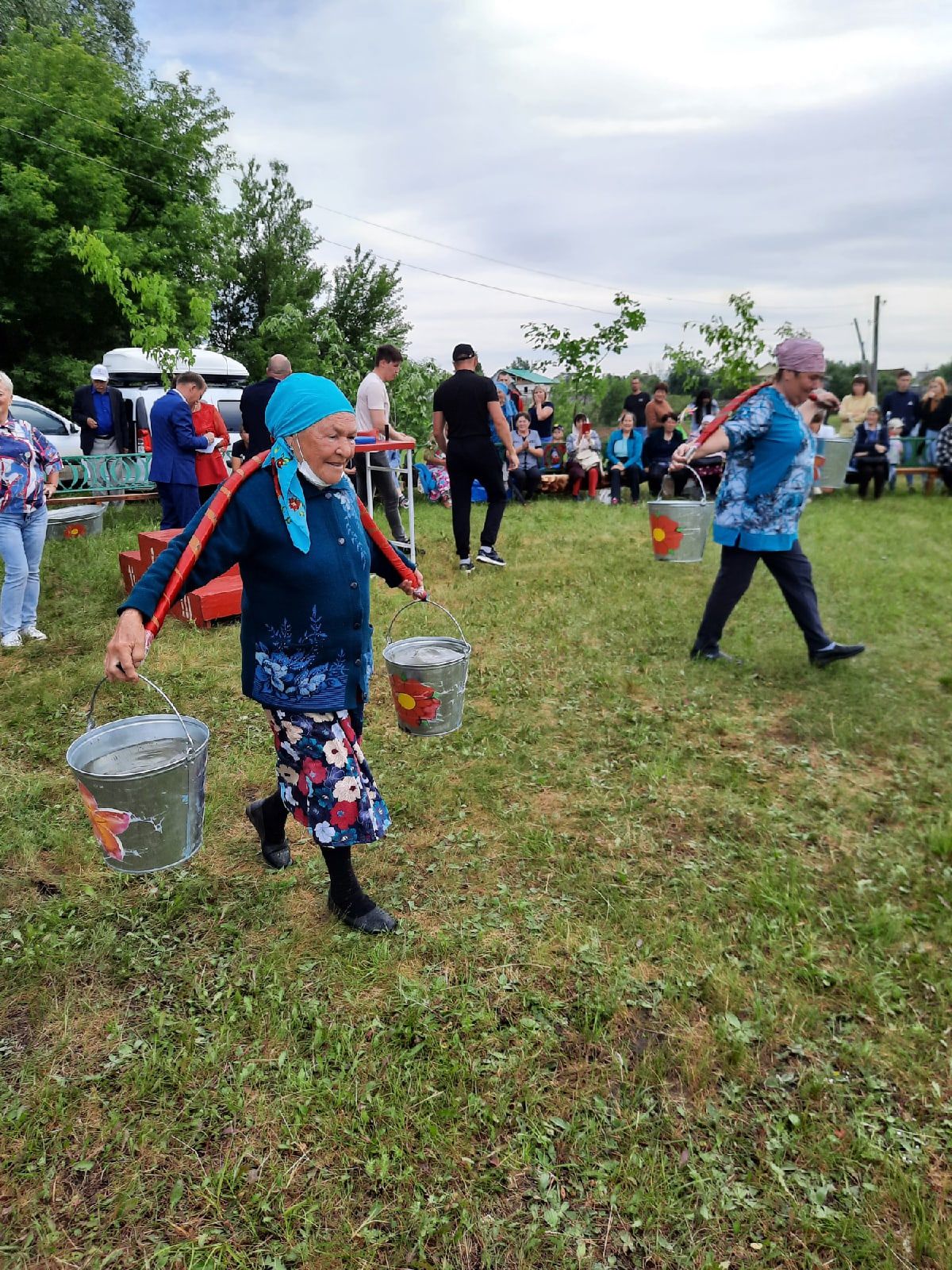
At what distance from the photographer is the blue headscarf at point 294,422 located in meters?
2.33

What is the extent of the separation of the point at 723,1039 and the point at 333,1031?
3.80 ft

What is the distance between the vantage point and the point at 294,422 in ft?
7.65

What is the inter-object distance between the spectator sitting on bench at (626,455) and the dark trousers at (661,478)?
222mm

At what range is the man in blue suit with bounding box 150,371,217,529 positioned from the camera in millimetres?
7375

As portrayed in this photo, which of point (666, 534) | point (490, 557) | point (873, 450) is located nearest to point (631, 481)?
point (873, 450)

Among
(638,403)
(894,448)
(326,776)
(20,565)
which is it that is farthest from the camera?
(638,403)

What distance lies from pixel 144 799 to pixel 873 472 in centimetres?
1260

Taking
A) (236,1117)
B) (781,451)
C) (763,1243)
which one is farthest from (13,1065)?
(781,451)

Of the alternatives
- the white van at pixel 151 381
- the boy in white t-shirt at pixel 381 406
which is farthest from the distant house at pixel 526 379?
the boy in white t-shirt at pixel 381 406

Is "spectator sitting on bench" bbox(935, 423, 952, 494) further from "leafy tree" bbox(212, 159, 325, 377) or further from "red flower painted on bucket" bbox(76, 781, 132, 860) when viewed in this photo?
"leafy tree" bbox(212, 159, 325, 377)

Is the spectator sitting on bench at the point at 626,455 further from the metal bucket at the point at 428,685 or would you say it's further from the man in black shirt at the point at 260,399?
the metal bucket at the point at 428,685

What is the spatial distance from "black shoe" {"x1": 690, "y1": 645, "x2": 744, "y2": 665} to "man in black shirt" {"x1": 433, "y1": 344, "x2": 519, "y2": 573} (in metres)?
2.57

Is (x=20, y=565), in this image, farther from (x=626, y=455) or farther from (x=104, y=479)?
(x=626, y=455)

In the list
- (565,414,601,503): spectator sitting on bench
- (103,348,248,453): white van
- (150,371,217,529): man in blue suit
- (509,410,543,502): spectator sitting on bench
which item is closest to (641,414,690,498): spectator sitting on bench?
(565,414,601,503): spectator sitting on bench
